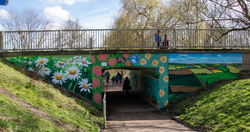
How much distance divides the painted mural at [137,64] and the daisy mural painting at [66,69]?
0.37 meters

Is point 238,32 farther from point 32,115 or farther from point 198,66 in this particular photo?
point 32,115

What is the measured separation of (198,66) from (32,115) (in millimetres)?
9544

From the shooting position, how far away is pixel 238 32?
39.3ft

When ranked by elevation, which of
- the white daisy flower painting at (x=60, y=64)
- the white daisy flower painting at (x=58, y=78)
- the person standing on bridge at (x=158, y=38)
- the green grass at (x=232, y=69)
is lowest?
the white daisy flower painting at (x=58, y=78)

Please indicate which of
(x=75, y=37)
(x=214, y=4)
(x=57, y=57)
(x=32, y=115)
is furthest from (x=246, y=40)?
(x=32, y=115)

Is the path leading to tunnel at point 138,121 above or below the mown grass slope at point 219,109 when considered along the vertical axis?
below

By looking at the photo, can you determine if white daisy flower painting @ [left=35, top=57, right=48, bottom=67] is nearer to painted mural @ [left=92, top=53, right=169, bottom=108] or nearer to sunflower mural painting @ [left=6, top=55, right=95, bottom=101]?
sunflower mural painting @ [left=6, top=55, right=95, bottom=101]

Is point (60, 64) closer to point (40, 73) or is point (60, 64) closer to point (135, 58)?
point (40, 73)

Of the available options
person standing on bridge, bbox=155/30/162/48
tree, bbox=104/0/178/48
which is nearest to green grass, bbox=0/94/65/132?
person standing on bridge, bbox=155/30/162/48

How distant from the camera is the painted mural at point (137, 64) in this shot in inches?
432

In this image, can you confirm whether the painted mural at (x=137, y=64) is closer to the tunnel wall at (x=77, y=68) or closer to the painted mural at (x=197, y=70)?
the tunnel wall at (x=77, y=68)

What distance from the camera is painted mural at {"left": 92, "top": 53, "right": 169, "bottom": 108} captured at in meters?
11.0

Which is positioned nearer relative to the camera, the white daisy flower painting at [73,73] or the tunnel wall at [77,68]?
the tunnel wall at [77,68]

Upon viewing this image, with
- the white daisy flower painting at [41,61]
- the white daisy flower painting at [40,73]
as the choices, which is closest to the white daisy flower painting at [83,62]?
the white daisy flower painting at [41,61]
